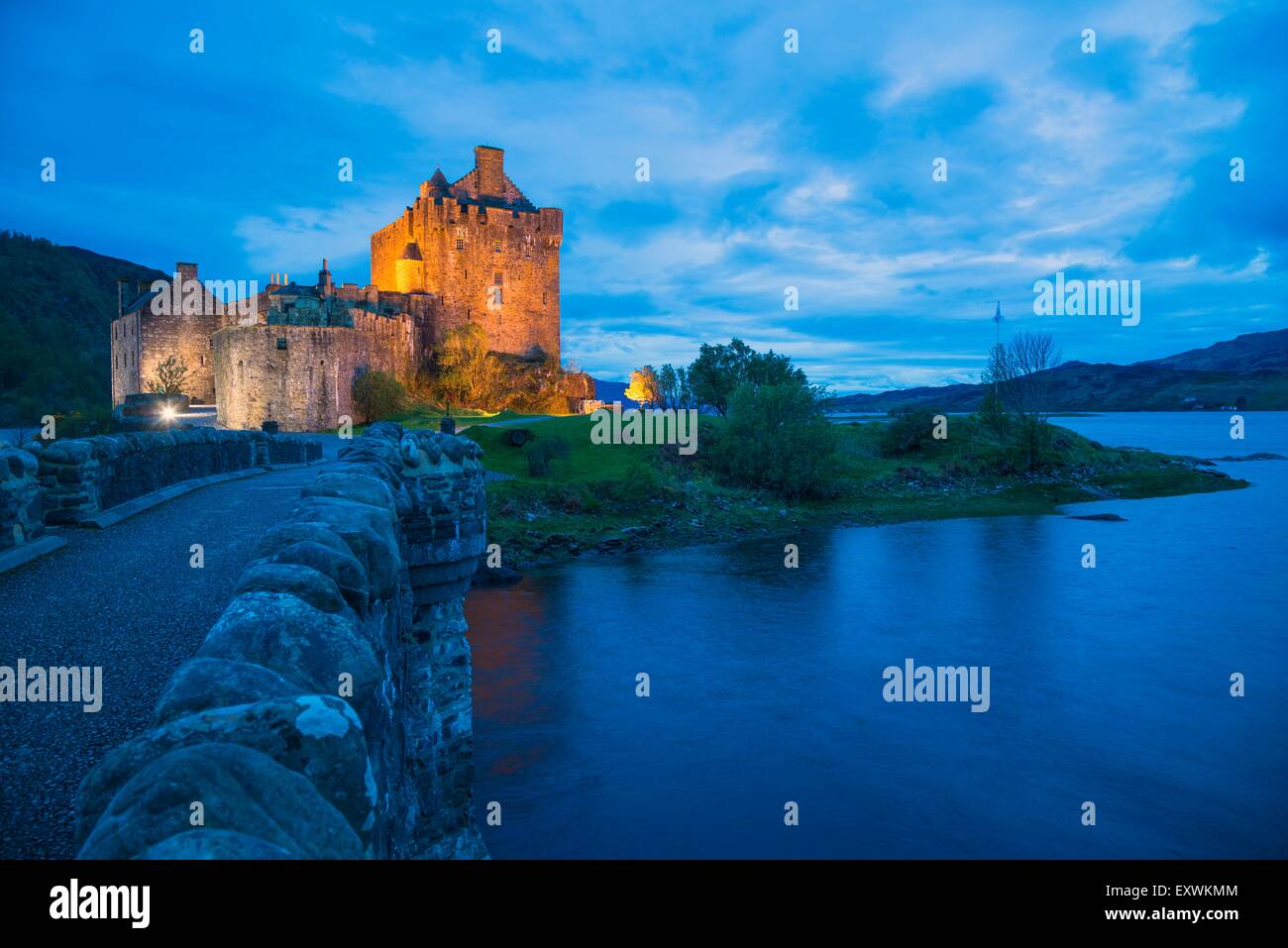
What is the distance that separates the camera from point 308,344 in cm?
4712

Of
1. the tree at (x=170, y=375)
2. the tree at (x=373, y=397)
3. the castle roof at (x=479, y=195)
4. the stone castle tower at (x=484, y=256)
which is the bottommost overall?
the tree at (x=373, y=397)

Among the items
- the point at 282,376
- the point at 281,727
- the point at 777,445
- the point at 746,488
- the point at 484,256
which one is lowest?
the point at 746,488

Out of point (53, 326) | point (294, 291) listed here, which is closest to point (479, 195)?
point (294, 291)

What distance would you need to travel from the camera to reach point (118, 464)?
11.8 meters

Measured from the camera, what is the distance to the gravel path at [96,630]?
11.5 feet

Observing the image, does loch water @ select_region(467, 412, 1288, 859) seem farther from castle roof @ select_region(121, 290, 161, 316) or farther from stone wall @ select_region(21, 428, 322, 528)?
castle roof @ select_region(121, 290, 161, 316)

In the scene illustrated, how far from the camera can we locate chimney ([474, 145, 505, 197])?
73.5 meters

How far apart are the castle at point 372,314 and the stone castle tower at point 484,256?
0.33 ft

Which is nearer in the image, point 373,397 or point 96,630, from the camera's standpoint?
point 96,630

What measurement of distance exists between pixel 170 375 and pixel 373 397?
16521 mm

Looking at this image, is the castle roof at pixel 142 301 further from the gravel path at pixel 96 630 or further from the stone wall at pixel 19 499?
the stone wall at pixel 19 499

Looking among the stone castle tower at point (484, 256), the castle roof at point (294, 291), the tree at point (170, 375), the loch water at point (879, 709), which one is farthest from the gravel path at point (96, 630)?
the stone castle tower at point (484, 256)

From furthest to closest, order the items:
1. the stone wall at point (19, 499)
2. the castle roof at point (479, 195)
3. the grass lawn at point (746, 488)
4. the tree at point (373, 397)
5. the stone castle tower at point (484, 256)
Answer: the castle roof at point (479, 195)
the stone castle tower at point (484, 256)
the tree at point (373, 397)
the grass lawn at point (746, 488)
the stone wall at point (19, 499)

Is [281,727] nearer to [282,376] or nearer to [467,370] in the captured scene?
[282,376]
